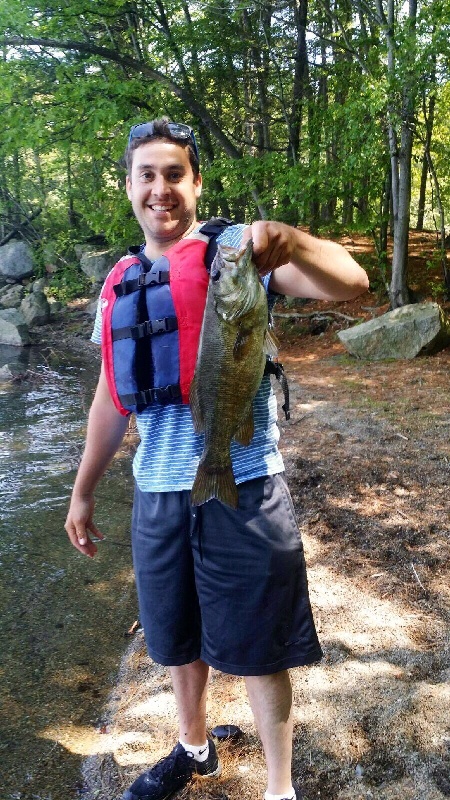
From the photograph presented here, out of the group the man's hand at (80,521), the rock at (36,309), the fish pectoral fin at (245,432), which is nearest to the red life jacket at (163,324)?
the fish pectoral fin at (245,432)

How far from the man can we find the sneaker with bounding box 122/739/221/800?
1.42 ft

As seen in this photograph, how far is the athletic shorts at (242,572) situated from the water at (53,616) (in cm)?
146

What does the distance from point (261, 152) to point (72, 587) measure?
13723 millimetres

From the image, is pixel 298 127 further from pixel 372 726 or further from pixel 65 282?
pixel 372 726

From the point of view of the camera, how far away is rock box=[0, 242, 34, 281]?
24.1m

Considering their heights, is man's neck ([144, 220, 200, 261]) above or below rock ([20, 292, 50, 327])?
above

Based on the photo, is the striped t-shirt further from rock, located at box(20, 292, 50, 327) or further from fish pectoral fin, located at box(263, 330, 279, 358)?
rock, located at box(20, 292, 50, 327)

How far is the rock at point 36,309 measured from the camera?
19.8 m

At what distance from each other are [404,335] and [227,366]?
8.85 m

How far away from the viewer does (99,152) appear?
12.9 metres

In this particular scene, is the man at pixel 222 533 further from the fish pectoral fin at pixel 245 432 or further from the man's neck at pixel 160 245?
the fish pectoral fin at pixel 245 432

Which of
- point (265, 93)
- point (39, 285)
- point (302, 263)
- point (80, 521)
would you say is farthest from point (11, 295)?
point (302, 263)

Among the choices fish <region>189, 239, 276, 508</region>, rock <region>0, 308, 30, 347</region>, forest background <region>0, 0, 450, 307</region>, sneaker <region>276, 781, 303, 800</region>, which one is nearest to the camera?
fish <region>189, 239, 276, 508</region>

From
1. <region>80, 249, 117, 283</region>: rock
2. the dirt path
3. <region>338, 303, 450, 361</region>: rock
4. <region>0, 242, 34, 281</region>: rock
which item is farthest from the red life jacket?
<region>0, 242, 34, 281</region>: rock
